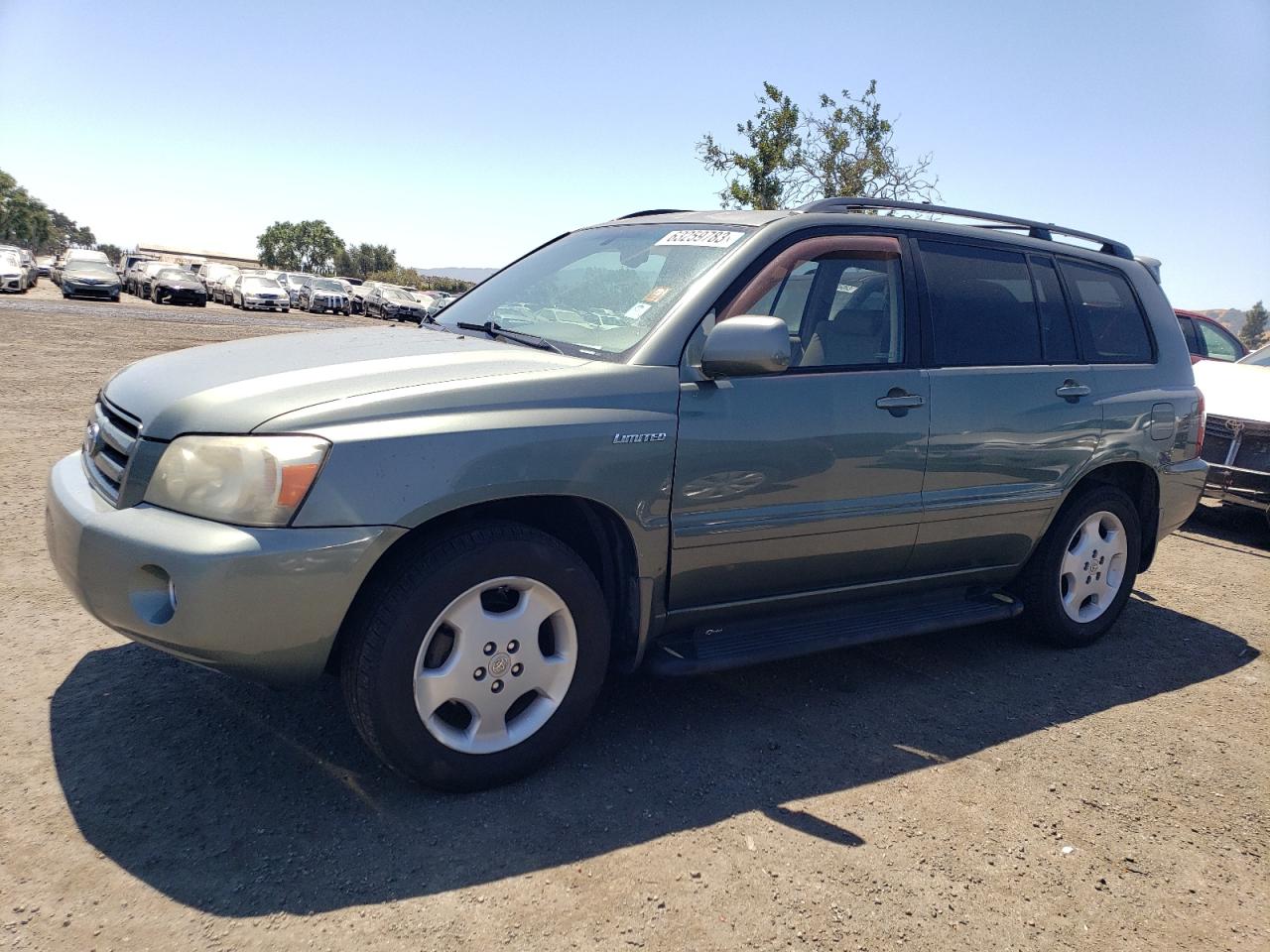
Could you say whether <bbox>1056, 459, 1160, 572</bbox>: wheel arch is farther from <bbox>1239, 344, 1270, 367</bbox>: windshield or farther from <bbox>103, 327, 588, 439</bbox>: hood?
<bbox>1239, 344, 1270, 367</bbox>: windshield

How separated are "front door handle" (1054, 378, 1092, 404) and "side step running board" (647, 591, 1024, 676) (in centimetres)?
97

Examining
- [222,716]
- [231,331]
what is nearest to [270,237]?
[231,331]

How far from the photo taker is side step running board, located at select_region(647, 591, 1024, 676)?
131 inches

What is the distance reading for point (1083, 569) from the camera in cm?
467

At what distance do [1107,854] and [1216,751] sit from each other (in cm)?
115

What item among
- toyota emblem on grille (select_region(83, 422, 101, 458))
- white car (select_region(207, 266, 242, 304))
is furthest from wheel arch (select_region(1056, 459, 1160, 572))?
white car (select_region(207, 266, 242, 304))

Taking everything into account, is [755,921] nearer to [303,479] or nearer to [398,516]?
[398,516]

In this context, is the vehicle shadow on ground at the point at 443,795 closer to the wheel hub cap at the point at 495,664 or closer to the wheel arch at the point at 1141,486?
the wheel hub cap at the point at 495,664

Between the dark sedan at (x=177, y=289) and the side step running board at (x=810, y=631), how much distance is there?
116 ft

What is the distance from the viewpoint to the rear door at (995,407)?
3.92 metres

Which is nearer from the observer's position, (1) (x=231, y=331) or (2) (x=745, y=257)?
(2) (x=745, y=257)

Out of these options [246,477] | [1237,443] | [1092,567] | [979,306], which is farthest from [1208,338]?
[246,477]

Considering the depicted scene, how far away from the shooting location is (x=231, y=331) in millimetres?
21375

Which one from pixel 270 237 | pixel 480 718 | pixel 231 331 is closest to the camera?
pixel 480 718
